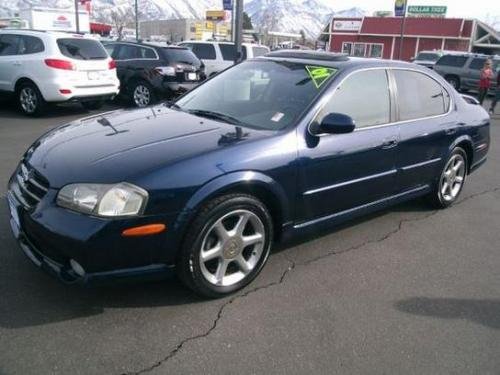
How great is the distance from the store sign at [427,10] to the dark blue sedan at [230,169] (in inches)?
2004

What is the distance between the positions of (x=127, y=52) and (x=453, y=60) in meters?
15.6

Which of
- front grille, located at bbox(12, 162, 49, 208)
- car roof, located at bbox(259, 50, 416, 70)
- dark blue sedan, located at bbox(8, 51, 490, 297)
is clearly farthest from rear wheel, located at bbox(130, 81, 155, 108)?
front grille, located at bbox(12, 162, 49, 208)

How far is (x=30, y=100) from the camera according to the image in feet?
31.4

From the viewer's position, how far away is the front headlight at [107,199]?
270cm

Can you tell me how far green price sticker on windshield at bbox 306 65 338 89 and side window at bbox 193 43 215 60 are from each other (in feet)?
39.0

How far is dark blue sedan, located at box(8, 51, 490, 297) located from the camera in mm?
2748

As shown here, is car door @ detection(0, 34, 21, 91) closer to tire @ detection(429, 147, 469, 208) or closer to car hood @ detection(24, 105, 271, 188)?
car hood @ detection(24, 105, 271, 188)

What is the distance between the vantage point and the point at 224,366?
8.38 feet

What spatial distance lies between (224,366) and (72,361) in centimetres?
80

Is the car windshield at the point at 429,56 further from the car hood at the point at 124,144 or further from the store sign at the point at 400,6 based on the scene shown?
the car hood at the point at 124,144

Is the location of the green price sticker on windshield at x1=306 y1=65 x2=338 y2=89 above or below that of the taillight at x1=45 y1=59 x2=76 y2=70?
above

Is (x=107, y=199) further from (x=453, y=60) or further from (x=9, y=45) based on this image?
(x=453, y=60)

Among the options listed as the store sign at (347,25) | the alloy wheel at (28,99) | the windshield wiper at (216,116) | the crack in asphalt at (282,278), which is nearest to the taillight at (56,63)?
the alloy wheel at (28,99)

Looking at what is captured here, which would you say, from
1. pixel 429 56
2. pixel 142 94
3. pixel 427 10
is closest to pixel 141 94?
pixel 142 94
